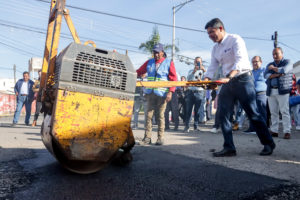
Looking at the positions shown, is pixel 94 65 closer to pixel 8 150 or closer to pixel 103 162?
pixel 103 162

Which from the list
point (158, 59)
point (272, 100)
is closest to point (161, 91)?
point (158, 59)

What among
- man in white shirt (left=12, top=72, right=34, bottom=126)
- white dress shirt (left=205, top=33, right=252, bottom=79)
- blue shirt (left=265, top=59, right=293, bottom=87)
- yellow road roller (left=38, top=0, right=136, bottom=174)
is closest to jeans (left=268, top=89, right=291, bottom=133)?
blue shirt (left=265, top=59, right=293, bottom=87)

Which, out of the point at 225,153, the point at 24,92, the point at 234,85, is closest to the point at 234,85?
the point at 234,85

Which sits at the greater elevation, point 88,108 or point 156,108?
point 156,108

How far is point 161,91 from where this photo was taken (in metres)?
4.45

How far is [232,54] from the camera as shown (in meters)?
3.44

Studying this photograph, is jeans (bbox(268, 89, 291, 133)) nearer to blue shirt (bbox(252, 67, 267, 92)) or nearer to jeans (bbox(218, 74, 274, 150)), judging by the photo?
blue shirt (bbox(252, 67, 267, 92))

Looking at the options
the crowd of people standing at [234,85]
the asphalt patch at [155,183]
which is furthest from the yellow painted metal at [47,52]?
the crowd of people standing at [234,85]

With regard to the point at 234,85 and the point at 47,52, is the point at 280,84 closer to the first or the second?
the point at 234,85

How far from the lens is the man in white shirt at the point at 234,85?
3.34 meters

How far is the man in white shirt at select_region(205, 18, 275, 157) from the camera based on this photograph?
3.34m

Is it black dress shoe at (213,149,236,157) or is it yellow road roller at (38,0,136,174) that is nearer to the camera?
yellow road roller at (38,0,136,174)

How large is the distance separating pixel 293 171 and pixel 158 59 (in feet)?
9.45

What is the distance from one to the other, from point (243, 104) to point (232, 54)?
0.71 m
